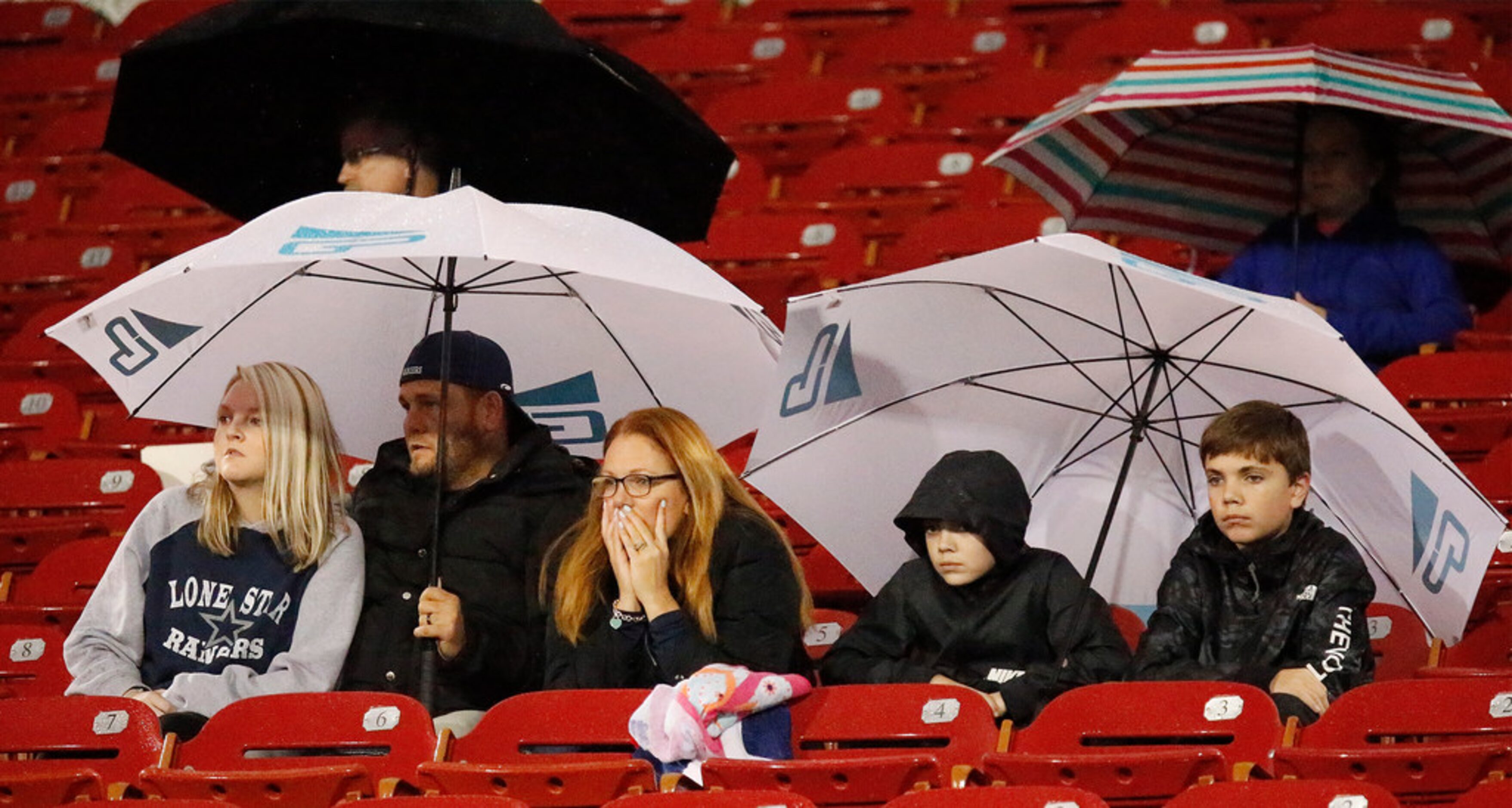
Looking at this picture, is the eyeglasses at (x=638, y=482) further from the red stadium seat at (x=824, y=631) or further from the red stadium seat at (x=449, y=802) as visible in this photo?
the red stadium seat at (x=449, y=802)

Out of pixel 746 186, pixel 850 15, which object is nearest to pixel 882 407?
pixel 746 186

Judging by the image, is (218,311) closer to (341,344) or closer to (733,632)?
(341,344)

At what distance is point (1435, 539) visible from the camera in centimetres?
405

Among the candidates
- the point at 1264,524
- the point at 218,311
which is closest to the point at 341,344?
the point at 218,311

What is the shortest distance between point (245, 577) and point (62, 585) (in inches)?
44.0

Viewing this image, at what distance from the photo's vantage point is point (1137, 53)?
7.73 meters

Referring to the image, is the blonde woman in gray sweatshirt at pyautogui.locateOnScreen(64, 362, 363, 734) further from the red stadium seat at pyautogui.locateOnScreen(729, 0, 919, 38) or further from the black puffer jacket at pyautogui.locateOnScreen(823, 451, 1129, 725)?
the red stadium seat at pyautogui.locateOnScreen(729, 0, 919, 38)

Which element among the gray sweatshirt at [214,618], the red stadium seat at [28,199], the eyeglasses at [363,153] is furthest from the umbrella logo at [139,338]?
the red stadium seat at [28,199]

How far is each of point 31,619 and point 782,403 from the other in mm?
1955

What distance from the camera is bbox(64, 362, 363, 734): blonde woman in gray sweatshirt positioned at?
4070mm

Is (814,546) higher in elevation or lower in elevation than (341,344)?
lower

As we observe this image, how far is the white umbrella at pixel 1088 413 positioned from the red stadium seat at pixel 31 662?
1585 millimetres

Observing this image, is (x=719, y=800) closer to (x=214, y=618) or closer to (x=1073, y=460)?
(x=214, y=618)

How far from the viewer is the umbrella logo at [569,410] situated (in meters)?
4.68
